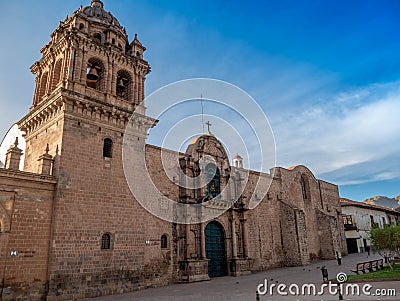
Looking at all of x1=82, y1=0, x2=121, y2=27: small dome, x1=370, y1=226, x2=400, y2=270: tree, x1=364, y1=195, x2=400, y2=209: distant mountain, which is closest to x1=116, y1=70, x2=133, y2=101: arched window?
x1=82, y1=0, x2=121, y2=27: small dome

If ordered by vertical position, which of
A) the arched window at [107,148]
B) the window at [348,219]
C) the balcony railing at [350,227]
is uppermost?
the arched window at [107,148]

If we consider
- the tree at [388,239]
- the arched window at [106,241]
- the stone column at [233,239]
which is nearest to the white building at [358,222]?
the tree at [388,239]

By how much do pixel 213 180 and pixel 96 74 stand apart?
35.5 ft

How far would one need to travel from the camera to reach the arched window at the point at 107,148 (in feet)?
53.9

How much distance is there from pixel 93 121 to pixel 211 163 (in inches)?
385

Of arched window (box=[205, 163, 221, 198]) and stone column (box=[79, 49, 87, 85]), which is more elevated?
stone column (box=[79, 49, 87, 85])

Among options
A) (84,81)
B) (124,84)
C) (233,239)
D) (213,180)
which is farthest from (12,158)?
(233,239)

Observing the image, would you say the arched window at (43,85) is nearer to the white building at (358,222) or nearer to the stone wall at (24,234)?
the stone wall at (24,234)

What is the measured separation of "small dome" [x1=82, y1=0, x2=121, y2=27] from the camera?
18706mm

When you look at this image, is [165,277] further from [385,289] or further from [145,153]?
[385,289]

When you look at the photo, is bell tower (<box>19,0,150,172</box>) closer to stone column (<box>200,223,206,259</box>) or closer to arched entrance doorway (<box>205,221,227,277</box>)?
stone column (<box>200,223,206,259</box>)

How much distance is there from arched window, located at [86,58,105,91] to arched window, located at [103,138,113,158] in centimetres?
294

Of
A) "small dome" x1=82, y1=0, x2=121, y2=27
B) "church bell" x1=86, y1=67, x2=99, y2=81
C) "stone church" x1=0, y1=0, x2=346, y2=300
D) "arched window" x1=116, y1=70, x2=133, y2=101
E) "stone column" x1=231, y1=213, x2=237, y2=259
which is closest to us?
"stone church" x1=0, y1=0, x2=346, y2=300

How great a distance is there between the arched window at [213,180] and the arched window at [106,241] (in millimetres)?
8614
